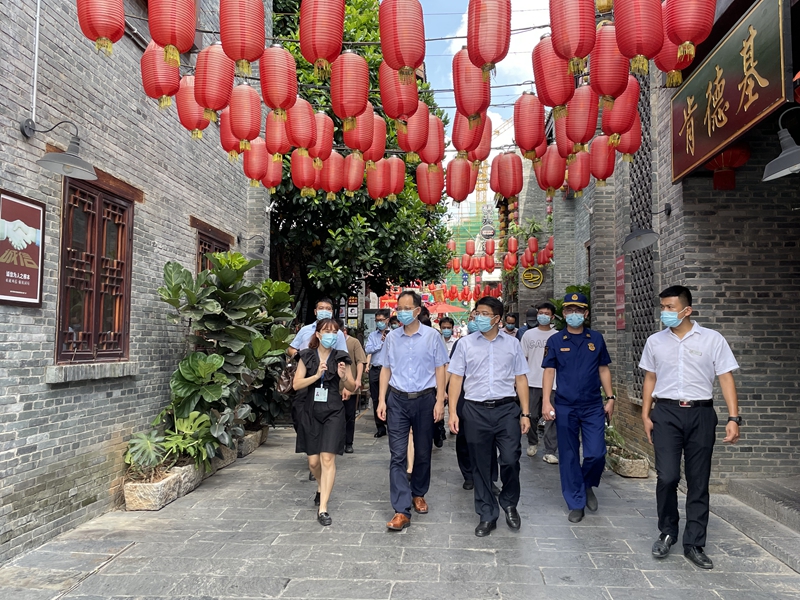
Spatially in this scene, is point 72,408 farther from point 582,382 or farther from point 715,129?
point 715,129

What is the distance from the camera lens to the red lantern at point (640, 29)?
15.1 feet

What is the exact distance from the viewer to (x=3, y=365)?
4.50m

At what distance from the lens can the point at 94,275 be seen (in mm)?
5840

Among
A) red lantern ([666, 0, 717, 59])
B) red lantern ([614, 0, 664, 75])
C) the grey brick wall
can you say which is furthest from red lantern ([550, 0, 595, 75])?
the grey brick wall

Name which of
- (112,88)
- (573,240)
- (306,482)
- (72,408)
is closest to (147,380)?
(72,408)

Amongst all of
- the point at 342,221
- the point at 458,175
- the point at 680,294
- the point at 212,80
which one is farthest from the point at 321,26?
the point at 342,221

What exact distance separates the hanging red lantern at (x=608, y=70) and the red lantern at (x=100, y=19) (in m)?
3.82

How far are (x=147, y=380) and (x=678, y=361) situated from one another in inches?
205

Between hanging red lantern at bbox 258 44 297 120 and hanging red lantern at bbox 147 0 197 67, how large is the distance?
2.84 feet

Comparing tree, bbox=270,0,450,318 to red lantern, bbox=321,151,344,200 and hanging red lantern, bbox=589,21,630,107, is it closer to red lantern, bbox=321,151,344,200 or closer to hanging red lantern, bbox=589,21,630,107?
red lantern, bbox=321,151,344,200

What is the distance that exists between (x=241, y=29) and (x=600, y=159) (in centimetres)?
470

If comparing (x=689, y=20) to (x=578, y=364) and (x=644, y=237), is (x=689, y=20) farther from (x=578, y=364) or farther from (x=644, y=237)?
(x=644, y=237)

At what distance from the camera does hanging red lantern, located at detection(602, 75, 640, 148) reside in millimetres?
6176

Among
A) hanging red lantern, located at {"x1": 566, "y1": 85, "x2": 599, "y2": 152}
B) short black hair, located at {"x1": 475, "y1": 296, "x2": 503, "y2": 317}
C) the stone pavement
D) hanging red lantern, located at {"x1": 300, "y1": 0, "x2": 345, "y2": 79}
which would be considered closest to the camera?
the stone pavement
